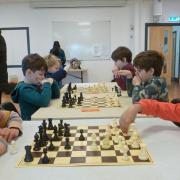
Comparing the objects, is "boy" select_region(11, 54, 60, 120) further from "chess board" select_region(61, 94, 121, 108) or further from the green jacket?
"chess board" select_region(61, 94, 121, 108)

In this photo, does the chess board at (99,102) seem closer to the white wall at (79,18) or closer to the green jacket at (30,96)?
the green jacket at (30,96)

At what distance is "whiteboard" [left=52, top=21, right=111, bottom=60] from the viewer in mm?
8016

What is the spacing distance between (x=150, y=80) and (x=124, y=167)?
145 centimetres

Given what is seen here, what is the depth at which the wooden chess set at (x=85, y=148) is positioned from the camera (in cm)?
122

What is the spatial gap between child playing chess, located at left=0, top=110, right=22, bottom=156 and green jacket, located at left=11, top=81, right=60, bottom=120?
2.52 ft

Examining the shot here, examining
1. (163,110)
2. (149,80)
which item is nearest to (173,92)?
(149,80)

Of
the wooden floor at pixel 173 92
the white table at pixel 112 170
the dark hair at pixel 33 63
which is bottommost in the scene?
the wooden floor at pixel 173 92

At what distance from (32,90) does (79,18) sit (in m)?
5.79

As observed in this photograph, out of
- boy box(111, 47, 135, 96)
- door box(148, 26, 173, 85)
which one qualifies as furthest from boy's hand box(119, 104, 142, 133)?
door box(148, 26, 173, 85)

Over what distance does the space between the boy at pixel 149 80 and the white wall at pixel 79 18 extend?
5585 mm

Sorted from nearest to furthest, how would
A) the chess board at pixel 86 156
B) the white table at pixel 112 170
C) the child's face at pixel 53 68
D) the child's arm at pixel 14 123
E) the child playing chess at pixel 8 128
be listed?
the white table at pixel 112 170 < the chess board at pixel 86 156 < the child playing chess at pixel 8 128 < the child's arm at pixel 14 123 < the child's face at pixel 53 68

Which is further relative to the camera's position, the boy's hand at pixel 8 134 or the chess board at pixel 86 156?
the boy's hand at pixel 8 134

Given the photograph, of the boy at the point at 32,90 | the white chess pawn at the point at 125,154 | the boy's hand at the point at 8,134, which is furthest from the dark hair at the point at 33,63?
the white chess pawn at the point at 125,154

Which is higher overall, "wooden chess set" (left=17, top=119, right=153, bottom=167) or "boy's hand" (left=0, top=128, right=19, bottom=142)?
"boy's hand" (left=0, top=128, right=19, bottom=142)
